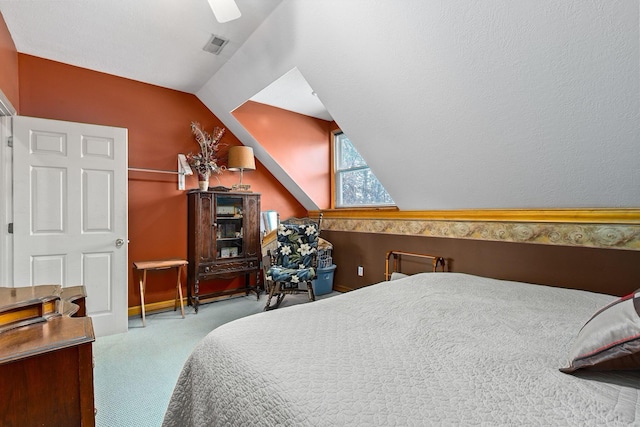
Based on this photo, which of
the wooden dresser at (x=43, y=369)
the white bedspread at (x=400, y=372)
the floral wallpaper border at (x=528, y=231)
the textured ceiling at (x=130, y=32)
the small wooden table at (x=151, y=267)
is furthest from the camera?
the small wooden table at (x=151, y=267)

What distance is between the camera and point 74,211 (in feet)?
8.83

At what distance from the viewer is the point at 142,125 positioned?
338 centimetres

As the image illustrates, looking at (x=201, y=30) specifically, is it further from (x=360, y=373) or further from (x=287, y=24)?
(x=360, y=373)

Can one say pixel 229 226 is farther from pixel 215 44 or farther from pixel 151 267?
pixel 215 44

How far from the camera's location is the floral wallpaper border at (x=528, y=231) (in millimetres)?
1919

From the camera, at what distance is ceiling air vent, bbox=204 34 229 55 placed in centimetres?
254

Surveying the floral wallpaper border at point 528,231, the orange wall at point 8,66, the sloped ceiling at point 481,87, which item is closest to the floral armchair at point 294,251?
the floral wallpaper border at point 528,231

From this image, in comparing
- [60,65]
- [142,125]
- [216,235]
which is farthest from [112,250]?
[60,65]

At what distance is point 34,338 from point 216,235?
271 centimetres

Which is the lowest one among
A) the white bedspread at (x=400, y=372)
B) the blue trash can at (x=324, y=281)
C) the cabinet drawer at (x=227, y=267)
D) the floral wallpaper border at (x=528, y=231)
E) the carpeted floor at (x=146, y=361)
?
the carpeted floor at (x=146, y=361)

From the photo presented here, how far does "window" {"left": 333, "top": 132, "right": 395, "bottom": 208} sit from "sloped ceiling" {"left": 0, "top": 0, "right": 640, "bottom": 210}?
0.79 m

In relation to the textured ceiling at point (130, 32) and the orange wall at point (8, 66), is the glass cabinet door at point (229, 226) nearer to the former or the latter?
the textured ceiling at point (130, 32)

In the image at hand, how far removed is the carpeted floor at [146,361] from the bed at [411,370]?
2.84 feet

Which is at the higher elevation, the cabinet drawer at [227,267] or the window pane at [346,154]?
the window pane at [346,154]
